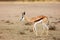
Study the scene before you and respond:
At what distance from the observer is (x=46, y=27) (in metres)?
1.63

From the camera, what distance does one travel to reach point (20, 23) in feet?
5.95

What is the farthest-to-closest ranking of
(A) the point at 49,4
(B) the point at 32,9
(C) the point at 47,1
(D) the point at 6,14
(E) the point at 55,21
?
1. (C) the point at 47,1
2. (A) the point at 49,4
3. (B) the point at 32,9
4. (D) the point at 6,14
5. (E) the point at 55,21

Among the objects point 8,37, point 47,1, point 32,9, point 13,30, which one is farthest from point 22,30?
point 47,1

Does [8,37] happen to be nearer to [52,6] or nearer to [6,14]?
[6,14]

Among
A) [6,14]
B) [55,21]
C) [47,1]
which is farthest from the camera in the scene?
[47,1]

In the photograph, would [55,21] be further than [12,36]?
Yes

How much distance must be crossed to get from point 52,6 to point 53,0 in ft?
1.15

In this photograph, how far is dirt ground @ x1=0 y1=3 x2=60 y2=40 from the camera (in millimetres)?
1570

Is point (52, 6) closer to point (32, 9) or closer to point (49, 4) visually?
point (49, 4)

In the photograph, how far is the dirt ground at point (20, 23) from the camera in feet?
5.15

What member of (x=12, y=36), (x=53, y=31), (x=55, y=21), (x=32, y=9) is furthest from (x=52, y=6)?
(x=12, y=36)

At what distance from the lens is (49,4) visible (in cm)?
253

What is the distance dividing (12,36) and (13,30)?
14 centimetres

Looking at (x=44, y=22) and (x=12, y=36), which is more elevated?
(x=44, y=22)
